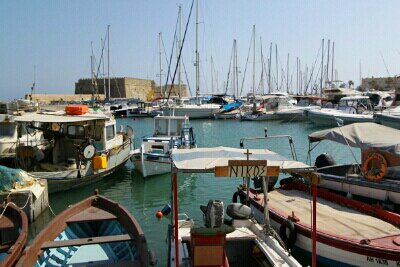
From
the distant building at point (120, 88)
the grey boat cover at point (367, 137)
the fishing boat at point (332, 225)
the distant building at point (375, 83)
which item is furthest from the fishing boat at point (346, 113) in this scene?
the distant building at point (120, 88)

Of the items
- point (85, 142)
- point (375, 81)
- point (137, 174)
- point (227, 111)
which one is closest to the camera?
point (85, 142)

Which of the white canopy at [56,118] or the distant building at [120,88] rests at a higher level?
the distant building at [120,88]

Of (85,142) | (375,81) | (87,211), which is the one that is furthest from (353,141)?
(375,81)

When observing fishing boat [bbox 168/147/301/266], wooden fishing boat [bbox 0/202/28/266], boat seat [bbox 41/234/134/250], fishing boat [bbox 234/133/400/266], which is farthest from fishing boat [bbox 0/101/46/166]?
fishing boat [bbox 168/147/301/266]

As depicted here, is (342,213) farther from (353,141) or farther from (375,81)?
(375,81)

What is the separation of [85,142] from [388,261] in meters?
12.6

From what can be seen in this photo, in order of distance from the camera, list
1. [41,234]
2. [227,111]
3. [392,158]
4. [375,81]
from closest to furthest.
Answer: [41,234]
[392,158]
[227,111]
[375,81]

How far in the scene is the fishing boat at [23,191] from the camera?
12.1 metres

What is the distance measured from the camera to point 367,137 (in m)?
11.4

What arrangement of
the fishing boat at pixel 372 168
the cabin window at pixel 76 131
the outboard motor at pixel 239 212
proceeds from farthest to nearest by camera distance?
1. the cabin window at pixel 76 131
2. the fishing boat at pixel 372 168
3. the outboard motor at pixel 239 212

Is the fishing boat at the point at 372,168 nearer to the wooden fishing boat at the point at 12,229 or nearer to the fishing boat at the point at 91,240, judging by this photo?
the fishing boat at the point at 91,240

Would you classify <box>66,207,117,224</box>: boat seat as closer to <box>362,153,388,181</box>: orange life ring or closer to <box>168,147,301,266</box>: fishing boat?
<box>168,147,301,266</box>: fishing boat

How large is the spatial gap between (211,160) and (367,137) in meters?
6.12

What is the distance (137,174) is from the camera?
19.8 meters
